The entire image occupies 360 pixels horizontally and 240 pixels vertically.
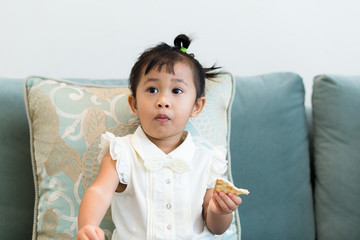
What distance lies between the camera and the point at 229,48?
171 centimetres

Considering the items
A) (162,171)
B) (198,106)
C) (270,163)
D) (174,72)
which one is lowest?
(270,163)

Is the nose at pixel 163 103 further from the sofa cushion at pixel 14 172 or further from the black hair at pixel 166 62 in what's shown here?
the sofa cushion at pixel 14 172

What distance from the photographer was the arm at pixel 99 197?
3.33 feet

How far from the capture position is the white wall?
162 centimetres

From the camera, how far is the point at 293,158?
1.50 metres

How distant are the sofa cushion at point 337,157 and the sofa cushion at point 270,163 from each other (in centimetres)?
5

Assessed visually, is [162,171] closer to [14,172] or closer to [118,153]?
[118,153]

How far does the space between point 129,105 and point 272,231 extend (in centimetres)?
67

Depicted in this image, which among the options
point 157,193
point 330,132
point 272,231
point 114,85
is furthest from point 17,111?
point 330,132

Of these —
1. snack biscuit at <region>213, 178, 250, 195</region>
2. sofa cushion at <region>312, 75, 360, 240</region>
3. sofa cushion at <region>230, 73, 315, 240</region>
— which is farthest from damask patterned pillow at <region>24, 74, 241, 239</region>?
sofa cushion at <region>312, 75, 360, 240</region>

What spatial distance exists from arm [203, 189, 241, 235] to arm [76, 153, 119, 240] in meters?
0.27

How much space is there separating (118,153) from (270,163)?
0.61 metres

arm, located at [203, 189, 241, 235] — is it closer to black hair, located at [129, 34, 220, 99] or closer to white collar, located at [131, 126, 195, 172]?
white collar, located at [131, 126, 195, 172]

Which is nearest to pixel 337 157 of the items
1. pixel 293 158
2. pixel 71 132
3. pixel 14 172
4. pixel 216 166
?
pixel 293 158
